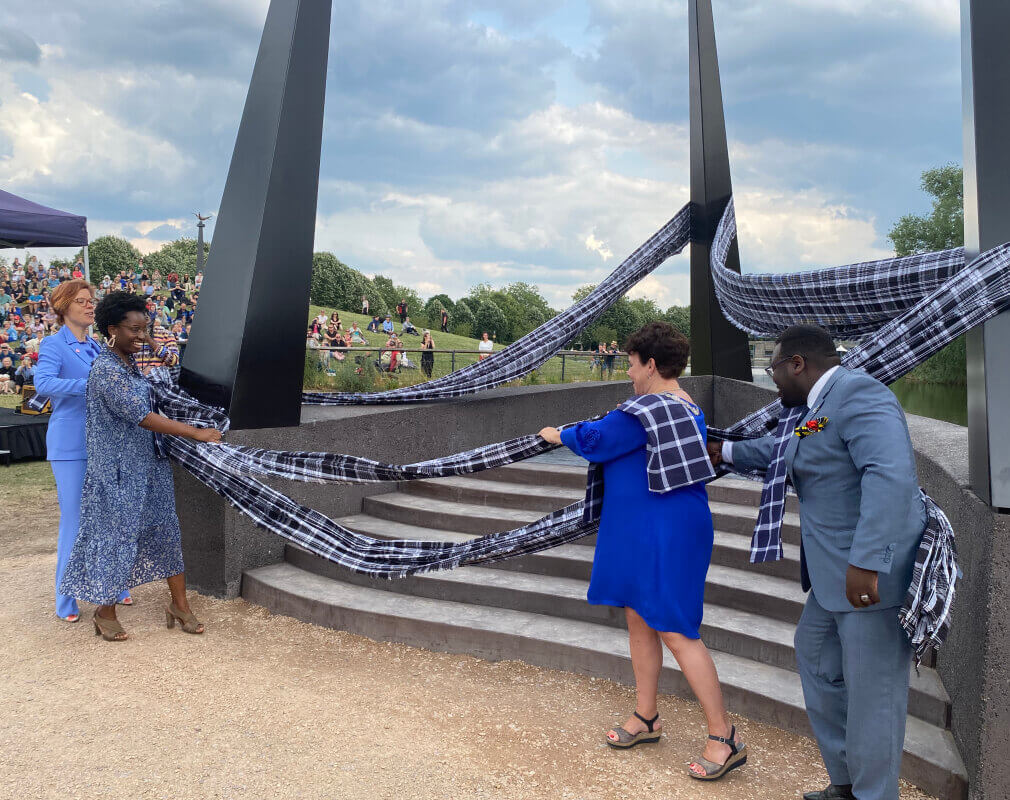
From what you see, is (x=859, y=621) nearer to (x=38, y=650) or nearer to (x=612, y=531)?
(x=612, y=531)

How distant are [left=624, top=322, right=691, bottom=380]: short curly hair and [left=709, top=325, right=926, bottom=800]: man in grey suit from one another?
392 mm

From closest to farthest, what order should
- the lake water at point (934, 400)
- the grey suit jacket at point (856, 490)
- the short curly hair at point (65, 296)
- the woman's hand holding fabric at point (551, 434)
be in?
the grey suit jacket at point (856, 490) < the woman's hand holding fabric at point (551, 434) < the short curly hair at point (65, 296) < the lake water at point (934, 400)

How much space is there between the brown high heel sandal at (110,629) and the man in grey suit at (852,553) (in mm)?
3573

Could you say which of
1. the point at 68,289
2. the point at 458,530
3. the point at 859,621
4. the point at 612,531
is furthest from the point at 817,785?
the point at 68,289

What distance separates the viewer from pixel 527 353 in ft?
23.8

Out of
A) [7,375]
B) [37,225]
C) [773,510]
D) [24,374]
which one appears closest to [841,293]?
[773,510]

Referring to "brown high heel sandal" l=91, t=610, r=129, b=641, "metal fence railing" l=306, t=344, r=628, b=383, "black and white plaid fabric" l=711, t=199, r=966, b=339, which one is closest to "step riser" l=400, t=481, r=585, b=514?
"black and white plaid fabric" l=711, t=199, r=966, b=339

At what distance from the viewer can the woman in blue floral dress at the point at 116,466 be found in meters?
4.17

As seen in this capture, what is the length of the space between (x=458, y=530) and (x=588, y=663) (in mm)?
1703

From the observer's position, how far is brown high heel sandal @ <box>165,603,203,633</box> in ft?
14.7

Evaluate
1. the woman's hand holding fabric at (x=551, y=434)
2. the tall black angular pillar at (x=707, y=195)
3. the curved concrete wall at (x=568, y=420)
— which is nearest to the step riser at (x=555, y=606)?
the curved concrete wall at (x=568, y=420)

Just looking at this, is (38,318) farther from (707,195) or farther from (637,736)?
(637,736)

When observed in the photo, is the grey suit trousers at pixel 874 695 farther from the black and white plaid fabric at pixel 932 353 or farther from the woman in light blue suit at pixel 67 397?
the woman in light blue suit at pixel 67 397

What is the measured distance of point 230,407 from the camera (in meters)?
5.13
